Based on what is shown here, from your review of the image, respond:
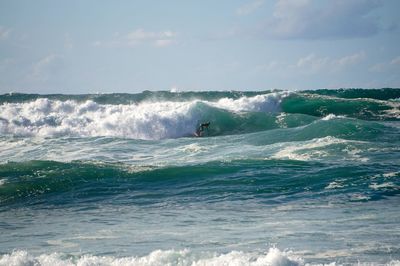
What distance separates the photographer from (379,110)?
112ft

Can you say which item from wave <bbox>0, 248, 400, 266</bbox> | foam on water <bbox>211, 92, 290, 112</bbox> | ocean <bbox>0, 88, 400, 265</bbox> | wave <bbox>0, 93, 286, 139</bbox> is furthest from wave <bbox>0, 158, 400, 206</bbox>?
foam on water <bbox>211, 92, 290, 112</bbox>

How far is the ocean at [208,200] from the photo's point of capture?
6.99 metres

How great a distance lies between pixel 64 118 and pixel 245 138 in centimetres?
1430

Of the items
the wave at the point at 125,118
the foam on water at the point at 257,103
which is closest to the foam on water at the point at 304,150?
the wave at the point at 125,118

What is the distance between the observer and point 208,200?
36.0 feet

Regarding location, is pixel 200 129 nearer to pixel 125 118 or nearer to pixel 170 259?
pixel 125 118

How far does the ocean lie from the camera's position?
6.99 meters

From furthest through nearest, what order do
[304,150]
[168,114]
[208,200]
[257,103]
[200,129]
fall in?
1. [257,103]
2. [168,114]
3. [200,129]
4. [304,150]
5. [208,200]

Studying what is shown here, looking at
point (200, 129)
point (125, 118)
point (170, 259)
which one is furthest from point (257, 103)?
point (170, 259)

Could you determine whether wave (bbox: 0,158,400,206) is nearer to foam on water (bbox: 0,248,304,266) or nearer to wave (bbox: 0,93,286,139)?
foam on water (bbox: 0,248,304,266)

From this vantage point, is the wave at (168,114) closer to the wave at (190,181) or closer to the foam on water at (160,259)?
the wave at (190,181)

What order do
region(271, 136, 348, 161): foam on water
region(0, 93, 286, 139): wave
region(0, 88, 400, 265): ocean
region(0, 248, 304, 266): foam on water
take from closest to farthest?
region(0, 248, 304, 266): foam on water, region(0, 88, 400, 265): ocean, region(271, 136, 348, 161): foam on water, region(0, 93, 286, 139): wave

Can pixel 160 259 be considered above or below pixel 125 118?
below

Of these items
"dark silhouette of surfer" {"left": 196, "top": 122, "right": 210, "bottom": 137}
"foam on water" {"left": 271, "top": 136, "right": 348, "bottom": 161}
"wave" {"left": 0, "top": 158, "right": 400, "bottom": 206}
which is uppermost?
"dark silhouette of surfer" {"left": 196, "top": 122, "right": 210, "bottom": 137}
